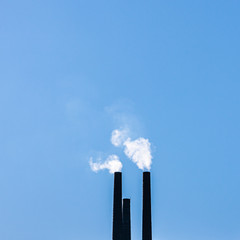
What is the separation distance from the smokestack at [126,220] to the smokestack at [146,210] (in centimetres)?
153

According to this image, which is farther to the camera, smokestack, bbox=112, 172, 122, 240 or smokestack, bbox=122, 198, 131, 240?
smokestack, bbox=122, 198, 131, 240

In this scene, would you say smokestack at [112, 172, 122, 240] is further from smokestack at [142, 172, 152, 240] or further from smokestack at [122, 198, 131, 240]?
smokestack at [142, 172, 152, 240]

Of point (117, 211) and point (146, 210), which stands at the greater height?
point (146, 210)

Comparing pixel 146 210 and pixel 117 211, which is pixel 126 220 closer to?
pixel 117 211

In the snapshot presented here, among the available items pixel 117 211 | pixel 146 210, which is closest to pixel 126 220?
pixel 117 211

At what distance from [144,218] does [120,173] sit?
351 centimetres

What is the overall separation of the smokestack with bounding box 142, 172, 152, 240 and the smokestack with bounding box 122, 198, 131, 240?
153 cm

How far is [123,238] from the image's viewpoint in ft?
91.9

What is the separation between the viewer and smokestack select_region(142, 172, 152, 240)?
90.1 ft

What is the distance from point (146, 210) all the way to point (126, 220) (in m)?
2.23

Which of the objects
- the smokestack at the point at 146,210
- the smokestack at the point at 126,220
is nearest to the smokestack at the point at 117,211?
the smokestack at the point at 126,220

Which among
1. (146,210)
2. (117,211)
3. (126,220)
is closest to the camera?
(117,211)

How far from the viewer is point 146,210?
28.0 metres

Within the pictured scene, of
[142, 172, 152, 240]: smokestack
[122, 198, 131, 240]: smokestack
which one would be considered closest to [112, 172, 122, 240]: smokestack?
[122, 198, 131, 240]: smokestack
